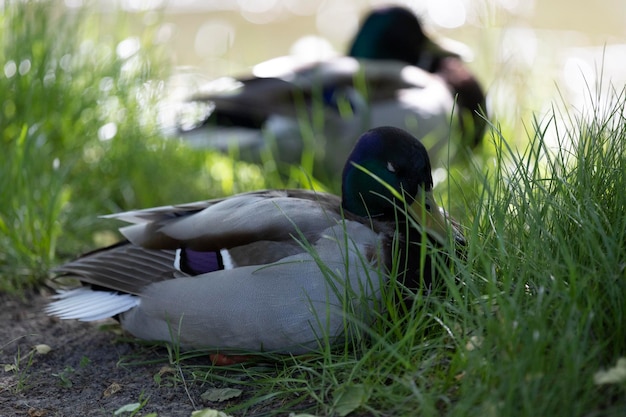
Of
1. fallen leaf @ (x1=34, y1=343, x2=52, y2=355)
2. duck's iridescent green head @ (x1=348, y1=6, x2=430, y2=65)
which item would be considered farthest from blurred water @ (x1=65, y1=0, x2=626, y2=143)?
fallen leaf @ (x1=34, y1=343, x2=52, y2=355)

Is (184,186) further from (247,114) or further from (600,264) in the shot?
(600,264)

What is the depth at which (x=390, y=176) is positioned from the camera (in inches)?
122

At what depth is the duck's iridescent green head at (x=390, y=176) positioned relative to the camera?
3.07m

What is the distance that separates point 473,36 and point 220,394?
6.39m

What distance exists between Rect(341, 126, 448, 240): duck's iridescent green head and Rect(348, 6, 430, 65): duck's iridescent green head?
12.4ft

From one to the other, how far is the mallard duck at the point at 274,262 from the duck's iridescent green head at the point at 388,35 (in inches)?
142

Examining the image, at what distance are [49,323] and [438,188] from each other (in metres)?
2.31

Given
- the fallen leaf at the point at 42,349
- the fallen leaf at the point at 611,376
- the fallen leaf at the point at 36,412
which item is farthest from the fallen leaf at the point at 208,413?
the fallen leaf at the point at 611,376

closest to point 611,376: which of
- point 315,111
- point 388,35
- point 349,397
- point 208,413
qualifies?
point 349,397

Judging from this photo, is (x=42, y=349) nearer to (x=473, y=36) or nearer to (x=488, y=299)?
(x=488, y=299)

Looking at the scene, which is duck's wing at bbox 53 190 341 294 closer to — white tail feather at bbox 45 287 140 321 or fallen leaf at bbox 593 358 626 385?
white tail feather at bbox 45 287 140 321

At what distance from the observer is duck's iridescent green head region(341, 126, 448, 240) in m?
3.07

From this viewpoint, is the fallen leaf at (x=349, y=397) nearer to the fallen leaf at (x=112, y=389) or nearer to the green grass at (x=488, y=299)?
the green grass at (x=488, y=299)

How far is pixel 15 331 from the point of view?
3457 millimetres
